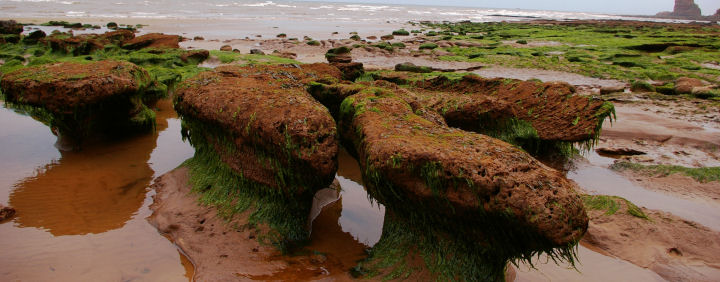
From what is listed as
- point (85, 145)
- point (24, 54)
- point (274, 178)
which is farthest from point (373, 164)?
point (24, 54)

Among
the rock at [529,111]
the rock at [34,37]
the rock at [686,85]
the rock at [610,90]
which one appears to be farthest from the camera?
the rock at [34,37]

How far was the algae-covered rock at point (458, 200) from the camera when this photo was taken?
2561mm

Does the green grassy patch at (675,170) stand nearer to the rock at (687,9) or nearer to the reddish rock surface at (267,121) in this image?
the reddish rock surface at (267,121)

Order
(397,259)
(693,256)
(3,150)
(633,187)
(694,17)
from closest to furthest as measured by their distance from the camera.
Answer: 1. (397,259)
2. (693,256)
3. (633,187)
4. (3,150)
5. (694,17)

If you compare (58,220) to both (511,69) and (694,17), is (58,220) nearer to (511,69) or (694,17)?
(511,69)

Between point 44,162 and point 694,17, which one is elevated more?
point 694,17

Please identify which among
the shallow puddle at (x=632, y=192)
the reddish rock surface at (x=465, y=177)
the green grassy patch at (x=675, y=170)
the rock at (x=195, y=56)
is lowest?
the shallow puddle at (x=632, y=192)

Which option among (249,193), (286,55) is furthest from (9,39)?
(249,193)

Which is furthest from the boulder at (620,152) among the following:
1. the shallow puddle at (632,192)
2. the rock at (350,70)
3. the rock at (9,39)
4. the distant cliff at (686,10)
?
the distant cliff at (686,10)

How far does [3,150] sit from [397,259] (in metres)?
5.50

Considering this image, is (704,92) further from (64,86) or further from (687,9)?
(687,9)

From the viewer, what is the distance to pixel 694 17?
107000 millimetres

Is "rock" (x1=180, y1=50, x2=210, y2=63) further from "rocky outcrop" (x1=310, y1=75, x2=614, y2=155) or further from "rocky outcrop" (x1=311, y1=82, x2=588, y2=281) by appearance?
"rocky outcrop" (x1=311, y1=82, x2=588, y2=281)

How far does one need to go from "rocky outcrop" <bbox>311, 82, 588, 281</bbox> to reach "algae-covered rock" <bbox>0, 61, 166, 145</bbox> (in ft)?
12.6
